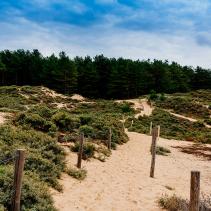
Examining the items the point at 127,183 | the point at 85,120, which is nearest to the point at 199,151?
the point at 85,120

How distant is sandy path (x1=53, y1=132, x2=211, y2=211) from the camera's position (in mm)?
11664

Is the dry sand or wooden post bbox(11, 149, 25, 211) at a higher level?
wooden post bbox(11, 149, 25, 211)

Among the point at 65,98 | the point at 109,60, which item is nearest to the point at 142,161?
the point at 65,98

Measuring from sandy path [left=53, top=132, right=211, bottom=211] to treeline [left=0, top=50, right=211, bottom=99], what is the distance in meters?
53.9

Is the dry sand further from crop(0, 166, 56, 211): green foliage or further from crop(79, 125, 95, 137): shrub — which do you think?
crop(79, 125, 95, 137): shrub

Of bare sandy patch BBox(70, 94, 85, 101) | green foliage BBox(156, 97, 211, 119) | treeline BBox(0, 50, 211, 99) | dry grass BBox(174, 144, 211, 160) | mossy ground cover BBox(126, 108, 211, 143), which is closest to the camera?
dry grass BBox(174, 144, 211, 160)

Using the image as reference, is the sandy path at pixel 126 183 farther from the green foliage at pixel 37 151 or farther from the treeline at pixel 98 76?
the treeline at pixel 98 76

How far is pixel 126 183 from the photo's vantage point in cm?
1494

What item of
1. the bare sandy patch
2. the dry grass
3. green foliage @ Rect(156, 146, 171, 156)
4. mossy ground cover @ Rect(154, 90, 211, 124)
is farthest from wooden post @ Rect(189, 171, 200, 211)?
the bare sandy patch

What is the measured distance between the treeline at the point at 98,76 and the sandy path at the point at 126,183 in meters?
53.9

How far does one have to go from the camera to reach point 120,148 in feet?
78.2

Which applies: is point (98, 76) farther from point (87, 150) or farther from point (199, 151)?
point (87, 150)

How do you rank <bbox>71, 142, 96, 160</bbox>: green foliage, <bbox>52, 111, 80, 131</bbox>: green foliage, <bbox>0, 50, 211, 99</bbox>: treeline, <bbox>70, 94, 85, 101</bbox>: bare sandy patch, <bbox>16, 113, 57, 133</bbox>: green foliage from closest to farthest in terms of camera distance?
<bbox>71, 142, 96, 160</bbox>: green foliage
<bbox>16, 113, 57, 133</bbox>: green foliage
<bbox>52, 111, 80, 131</bbox>: green foliage
<bbox>70, 94, 85, 101</bbox>: bare sandy patch
<bbox>0, 50, 211, 99</bbox>: treeline

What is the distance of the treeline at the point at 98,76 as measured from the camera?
254 ft
